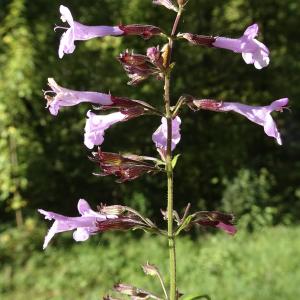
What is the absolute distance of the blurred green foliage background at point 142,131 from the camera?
5848 millimetres

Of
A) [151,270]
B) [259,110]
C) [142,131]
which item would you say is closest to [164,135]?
[259,110]

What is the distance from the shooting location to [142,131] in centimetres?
688

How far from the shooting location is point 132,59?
147 centimetres

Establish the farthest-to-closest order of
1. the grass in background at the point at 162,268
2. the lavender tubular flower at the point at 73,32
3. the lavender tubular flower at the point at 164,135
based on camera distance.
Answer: the grass in background at the point at 162,268 → the lavender tubular flower at the point at 164,135 → the lavender tubular flower at the point at 73,32

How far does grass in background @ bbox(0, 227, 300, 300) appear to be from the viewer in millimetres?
5047

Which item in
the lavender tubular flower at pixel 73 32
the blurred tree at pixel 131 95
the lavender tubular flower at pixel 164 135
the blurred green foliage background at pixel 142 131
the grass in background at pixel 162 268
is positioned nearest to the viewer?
the lavender tubular flower at pixel 73 32

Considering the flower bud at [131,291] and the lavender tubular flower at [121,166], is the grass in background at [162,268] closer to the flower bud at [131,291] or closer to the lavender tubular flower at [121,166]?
the flower bud at [131,291]

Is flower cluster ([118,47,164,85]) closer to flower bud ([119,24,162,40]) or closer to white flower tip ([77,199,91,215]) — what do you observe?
flower bud ([119,24,162,40])

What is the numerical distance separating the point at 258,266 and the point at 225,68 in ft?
10.1

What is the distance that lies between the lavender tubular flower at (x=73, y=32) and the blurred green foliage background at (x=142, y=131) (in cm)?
372

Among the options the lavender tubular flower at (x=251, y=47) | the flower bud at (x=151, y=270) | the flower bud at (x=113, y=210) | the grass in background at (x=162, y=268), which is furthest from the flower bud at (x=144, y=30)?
the grass in background at (x=162, y=268)

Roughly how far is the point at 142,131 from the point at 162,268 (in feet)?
6.36

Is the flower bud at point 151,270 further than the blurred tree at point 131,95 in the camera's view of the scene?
No

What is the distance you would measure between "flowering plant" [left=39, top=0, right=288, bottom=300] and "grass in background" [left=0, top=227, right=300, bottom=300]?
11.1 ft
